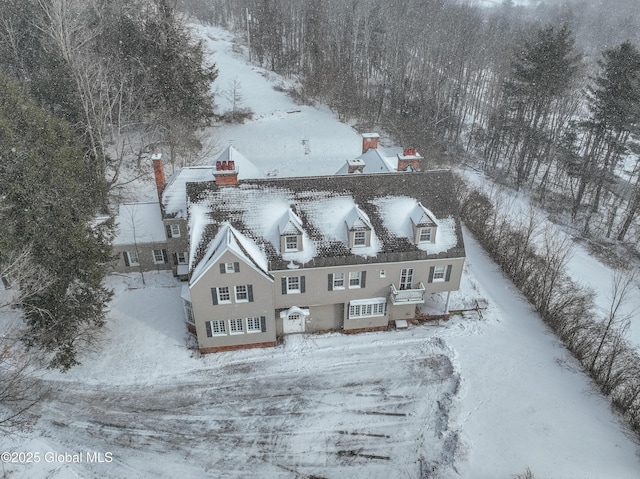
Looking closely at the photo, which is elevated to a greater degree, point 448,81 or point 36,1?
point 36,1

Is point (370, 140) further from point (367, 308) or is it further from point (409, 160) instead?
point (367, 308)

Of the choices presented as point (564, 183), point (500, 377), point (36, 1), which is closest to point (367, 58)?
point (564, 183)

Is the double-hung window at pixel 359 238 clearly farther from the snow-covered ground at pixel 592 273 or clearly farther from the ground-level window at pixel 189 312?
the snow-covered ground at pixel 592 273

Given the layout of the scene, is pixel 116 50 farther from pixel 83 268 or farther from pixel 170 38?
pixel 83 268

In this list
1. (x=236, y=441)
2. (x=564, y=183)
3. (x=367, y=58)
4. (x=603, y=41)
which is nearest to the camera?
(x=236, y=441)

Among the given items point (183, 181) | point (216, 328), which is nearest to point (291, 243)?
point (216, 328)

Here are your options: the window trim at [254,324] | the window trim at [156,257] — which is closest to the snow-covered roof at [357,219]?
the window trim at [254,324]

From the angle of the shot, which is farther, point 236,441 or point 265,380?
point 265,380
